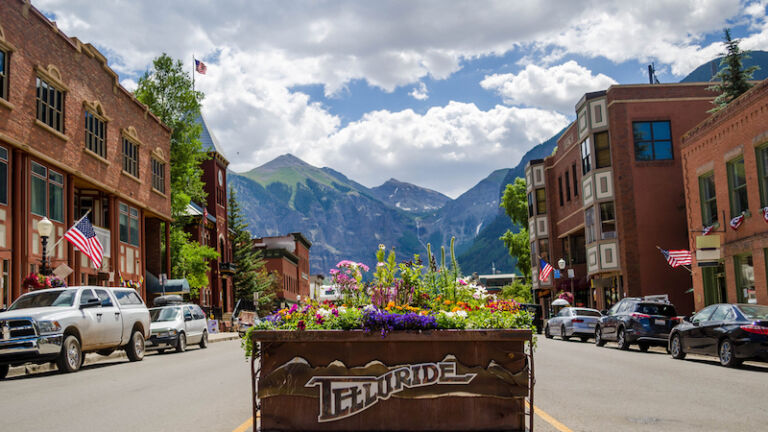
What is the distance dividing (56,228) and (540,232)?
3760cm

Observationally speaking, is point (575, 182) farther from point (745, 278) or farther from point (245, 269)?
point (245, 269)

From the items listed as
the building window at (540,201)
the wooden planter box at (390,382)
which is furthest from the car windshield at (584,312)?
the wooden planter box at (390,382)

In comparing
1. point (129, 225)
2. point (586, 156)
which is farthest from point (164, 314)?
point (586, 156)

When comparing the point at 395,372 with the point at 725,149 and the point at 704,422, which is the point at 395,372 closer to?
the point at 704,422

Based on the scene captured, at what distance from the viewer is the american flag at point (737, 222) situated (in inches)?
1012

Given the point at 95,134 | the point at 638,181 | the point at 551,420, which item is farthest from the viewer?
the point at 638,181

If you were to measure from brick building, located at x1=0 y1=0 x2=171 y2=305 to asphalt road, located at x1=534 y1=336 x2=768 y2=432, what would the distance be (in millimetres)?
18235

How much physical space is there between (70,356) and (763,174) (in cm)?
2097

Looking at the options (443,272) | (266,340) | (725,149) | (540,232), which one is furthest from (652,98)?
(266,340)

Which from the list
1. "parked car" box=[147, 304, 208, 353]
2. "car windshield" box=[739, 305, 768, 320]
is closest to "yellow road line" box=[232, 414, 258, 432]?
"car windshield" box=[739, 305, 768, 320]

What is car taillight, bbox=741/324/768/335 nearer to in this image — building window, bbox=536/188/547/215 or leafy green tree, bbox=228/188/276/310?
building window, bbox=536/188/547/215

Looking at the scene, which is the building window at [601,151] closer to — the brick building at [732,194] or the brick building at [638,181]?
the brick building at [638,181]

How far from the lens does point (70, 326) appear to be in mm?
17688

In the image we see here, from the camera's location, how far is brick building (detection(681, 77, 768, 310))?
24281 millimetres
